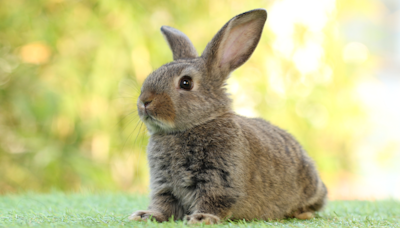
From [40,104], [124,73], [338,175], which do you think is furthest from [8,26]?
[338,175]

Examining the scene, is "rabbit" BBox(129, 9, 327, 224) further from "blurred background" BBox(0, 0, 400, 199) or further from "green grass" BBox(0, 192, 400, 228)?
"blurred background" BBox(0, 0, 400, 199)

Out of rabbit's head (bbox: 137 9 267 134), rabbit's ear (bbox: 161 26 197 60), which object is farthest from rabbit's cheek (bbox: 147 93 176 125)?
rabbit's ear (bbox: 161 26 197 60)

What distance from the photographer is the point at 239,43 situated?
97.9 inches

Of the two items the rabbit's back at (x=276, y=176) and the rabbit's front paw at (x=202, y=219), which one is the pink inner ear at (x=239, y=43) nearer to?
the rabbit's back at (x=276, y=176)

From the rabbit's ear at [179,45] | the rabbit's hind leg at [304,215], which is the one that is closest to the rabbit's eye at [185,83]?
the rabbit's ear at [179,45]

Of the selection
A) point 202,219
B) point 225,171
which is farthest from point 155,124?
point 202,219

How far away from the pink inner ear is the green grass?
0.98 metres

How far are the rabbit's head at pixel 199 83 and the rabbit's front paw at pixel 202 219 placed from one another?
0.48 m

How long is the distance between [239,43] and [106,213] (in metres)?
1.31

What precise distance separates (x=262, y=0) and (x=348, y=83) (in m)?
1.89

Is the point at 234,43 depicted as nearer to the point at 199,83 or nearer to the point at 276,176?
the point at 199,83

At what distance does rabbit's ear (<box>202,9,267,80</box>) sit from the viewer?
7.84 ft

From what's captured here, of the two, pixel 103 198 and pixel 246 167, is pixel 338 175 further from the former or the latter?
pixel 246 167

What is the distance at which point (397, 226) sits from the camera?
2.18 m
